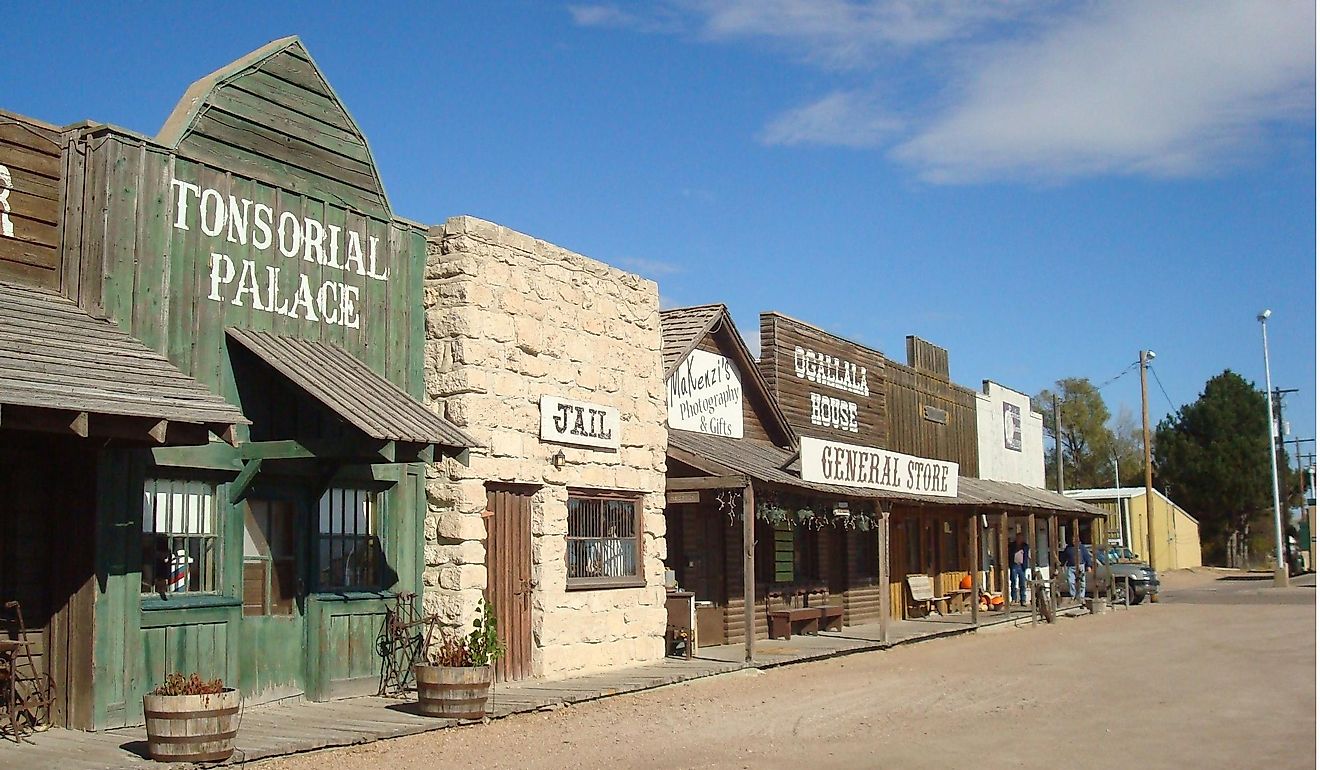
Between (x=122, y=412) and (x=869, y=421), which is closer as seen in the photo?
(x=122, y=412)

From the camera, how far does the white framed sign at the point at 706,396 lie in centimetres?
1966

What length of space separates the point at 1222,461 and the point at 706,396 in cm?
5144

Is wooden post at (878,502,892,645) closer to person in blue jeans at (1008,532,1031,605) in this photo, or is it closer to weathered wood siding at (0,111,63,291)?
person in blue jeans at (1008,532,1031,605)

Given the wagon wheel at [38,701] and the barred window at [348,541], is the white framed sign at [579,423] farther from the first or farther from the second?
the wagon wheel at [38,701]

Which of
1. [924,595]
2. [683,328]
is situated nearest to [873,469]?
[683,328]

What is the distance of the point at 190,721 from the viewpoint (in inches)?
370

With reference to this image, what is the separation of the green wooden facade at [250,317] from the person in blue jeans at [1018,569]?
20.5m

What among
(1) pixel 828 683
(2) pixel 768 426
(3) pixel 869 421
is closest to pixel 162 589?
(1) pixel 828 683

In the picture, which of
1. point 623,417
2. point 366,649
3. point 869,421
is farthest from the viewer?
point 869,421

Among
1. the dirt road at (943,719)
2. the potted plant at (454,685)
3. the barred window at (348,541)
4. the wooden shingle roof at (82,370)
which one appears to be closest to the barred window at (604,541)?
the dirt road at (943,719)

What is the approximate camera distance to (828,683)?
51.3 feet

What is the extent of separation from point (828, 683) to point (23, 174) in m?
9.72

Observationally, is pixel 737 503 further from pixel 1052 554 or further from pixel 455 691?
pixel 1052 554

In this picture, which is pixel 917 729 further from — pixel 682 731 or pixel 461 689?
pixel 461 689
